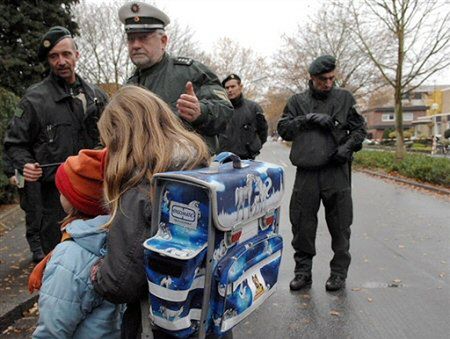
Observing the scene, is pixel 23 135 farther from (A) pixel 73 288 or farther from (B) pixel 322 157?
(B) pixel 322 157

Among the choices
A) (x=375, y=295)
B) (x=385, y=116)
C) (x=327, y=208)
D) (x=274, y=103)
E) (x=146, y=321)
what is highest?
(x=274, y=103)

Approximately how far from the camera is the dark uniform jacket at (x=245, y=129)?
5820 millimetres

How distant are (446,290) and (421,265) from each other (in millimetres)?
922

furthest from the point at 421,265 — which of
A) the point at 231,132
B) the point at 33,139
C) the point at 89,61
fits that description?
the point at 89,61

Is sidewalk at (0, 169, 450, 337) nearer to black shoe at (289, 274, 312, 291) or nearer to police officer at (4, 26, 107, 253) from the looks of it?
police officer at (4, 26, 107, 253)

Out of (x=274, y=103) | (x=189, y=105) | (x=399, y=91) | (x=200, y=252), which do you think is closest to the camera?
(x=200, y=252)

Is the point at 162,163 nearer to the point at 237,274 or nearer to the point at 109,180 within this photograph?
the point at 109,180

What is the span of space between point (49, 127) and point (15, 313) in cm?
176

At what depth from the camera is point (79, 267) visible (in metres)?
1.74

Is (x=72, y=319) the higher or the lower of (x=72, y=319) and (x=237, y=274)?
the lower

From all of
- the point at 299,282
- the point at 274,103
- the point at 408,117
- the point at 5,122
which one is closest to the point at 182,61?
the point at 299,282

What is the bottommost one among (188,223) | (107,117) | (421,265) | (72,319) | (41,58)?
(421,265)

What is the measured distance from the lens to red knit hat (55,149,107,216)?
6.03ft

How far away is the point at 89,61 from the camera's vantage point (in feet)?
88.4
